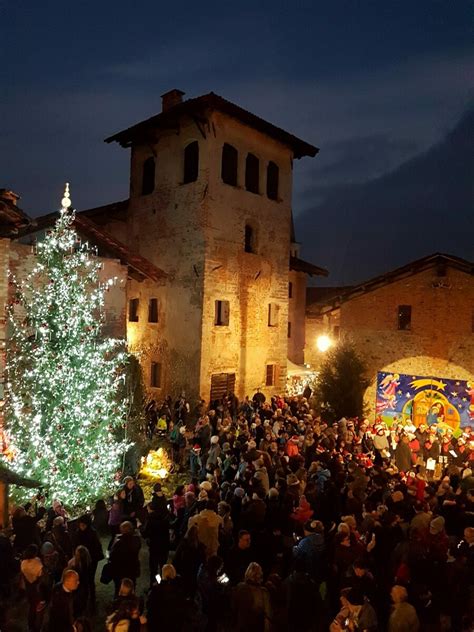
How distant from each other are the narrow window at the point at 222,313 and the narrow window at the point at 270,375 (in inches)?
148

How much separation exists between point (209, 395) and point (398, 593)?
16892 millimetres

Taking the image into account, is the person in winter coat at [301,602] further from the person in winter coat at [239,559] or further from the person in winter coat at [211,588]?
the person in winter coat at [239,559]

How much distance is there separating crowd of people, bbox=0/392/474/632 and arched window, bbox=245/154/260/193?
1573cm

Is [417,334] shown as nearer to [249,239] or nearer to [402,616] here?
[249,239]

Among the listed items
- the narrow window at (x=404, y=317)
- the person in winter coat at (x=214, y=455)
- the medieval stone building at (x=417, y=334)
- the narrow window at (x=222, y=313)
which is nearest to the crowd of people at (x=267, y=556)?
the person in winter coat at (x=214, y=455)

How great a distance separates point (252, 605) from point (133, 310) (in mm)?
19787

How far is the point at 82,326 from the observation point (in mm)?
11430

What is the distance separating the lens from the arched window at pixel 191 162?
2253 cm

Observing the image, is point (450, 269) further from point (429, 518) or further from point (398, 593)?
point (398, 593)

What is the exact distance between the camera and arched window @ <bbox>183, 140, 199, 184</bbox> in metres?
22.5

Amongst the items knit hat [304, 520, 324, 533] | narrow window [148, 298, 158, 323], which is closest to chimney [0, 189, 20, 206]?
knit hat [304, 520, 324, 533]

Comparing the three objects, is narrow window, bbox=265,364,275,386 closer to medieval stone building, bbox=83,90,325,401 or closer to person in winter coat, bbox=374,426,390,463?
medieval stone building, bbox=83,90,325,401

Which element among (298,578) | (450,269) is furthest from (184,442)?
(450,269)

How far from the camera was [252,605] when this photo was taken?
5.82 metres
